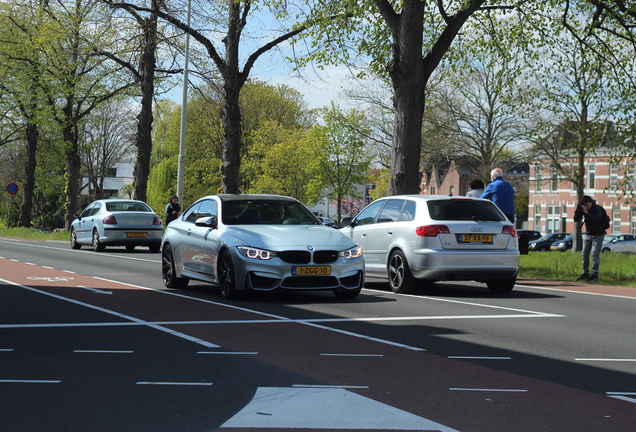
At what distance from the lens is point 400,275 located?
42.4 feet

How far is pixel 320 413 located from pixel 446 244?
26.0 ft

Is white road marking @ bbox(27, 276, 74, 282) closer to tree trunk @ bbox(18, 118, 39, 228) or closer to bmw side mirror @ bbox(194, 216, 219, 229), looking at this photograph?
bmw side mirror @ bbox(194, 216, 219, 229)

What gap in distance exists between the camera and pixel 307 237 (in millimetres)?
11180

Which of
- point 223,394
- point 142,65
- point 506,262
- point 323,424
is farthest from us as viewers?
point 142,65

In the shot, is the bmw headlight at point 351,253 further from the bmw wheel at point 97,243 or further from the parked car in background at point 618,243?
the parked car in background at point 618,243

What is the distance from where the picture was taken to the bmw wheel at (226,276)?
1115 centimetres

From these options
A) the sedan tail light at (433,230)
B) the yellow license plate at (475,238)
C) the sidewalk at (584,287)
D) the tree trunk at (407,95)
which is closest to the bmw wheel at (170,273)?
the sedan tail light at (433,230)

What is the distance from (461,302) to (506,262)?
1444 mm

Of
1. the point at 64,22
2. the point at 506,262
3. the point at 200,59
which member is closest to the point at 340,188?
the point at 64,22

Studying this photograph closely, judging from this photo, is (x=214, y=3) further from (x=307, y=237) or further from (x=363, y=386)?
(x=363, y=386)

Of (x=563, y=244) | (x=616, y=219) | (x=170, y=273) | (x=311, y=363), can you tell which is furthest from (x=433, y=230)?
(x=616, y=219)

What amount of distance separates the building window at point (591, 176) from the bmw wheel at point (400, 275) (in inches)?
2348

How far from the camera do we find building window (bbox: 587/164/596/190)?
68.7 meters

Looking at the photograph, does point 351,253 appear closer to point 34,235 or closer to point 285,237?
point 285,237
